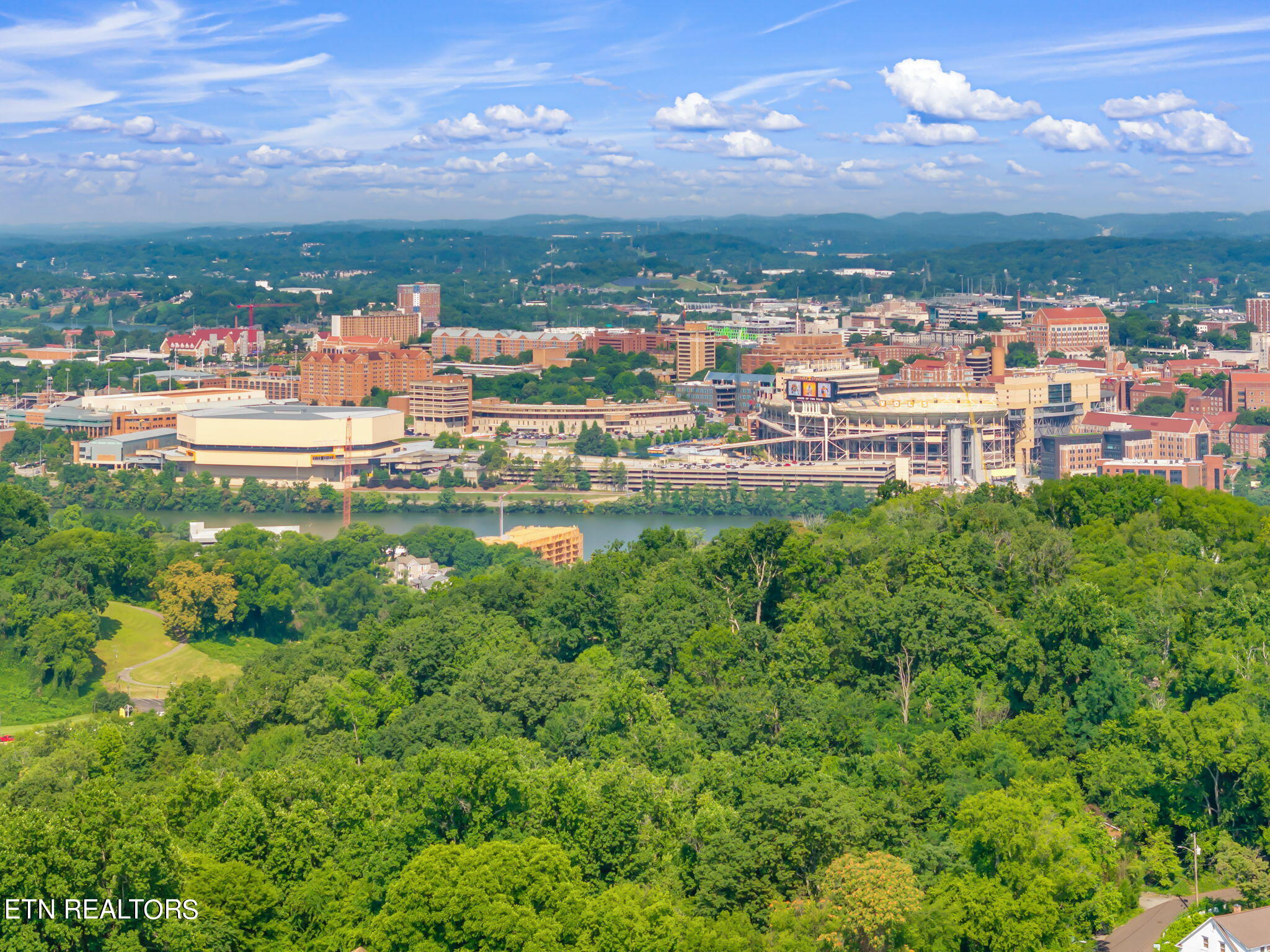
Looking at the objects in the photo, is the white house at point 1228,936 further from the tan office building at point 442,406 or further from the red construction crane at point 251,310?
the red construction crane at point 251,310

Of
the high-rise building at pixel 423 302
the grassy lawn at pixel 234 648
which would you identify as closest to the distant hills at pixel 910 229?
the high-rise building at pixel 423 302

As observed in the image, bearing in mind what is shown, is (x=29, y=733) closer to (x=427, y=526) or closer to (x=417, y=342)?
(x=427, y=526)

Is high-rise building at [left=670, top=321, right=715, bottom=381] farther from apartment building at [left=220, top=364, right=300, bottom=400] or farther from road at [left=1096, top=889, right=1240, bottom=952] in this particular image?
road at [left=1096, top=889, right=1240, bottom=952]

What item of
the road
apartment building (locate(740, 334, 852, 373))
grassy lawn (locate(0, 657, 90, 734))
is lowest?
grassy lawn (locate(0, 657, 90, 734))

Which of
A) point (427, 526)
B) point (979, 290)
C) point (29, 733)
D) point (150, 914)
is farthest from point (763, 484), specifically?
point (979, 290)

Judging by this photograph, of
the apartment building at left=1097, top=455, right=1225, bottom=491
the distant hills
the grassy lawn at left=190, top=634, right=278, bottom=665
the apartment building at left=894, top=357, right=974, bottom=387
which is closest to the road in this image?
the grassy lawn at left=190, top=634, right=278, bottom=665

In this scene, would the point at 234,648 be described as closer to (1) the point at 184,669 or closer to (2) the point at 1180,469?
(1) the point at 184,669

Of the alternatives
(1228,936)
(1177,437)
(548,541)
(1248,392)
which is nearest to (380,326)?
(1248,392)
